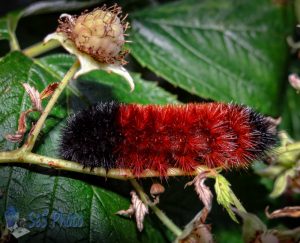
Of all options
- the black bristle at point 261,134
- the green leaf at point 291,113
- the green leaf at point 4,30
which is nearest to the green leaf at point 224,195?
the black bristle at point 261,134

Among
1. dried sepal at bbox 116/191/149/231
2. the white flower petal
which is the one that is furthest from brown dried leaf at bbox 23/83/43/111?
dried sepal at bbox 116/191/149/231

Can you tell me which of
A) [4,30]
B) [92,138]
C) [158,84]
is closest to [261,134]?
[92,138]

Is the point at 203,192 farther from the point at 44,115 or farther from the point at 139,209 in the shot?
the point at 44,115

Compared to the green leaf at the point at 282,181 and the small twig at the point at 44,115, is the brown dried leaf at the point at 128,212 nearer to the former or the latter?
the small twig at the point at 44,115

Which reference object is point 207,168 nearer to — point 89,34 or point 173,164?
point 173,164

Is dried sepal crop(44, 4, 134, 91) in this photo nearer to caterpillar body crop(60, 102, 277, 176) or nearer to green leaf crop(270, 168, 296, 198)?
caterpillar body crop(60, 102, 277, 176)
